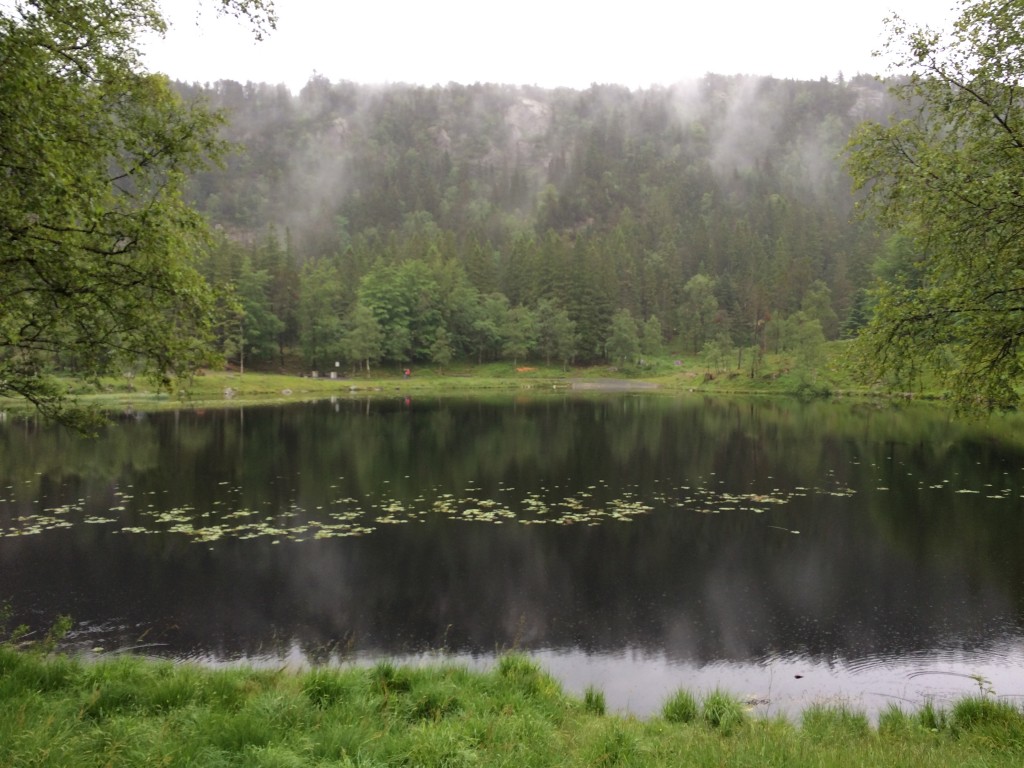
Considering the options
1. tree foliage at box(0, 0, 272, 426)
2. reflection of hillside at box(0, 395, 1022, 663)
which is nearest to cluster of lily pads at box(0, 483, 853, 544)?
reflection of hillside at box(0, 395, 1022, 663)

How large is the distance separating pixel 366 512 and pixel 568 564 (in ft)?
29.9

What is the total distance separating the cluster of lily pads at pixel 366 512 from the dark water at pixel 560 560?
6.4 inches

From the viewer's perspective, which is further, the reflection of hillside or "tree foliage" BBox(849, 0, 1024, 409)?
the reflection of hillside

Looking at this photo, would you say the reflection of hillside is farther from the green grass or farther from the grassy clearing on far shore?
the grassy clearing on far shore

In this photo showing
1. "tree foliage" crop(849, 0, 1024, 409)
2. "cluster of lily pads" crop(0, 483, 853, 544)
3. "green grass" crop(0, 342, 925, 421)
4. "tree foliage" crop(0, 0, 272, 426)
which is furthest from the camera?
"green grass" crop(0, 342, 925, 421)

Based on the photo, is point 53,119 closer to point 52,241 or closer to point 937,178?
point 52,241

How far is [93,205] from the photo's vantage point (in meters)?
7.54

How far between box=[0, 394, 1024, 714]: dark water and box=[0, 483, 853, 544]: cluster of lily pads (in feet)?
0.53

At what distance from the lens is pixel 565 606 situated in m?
15.6

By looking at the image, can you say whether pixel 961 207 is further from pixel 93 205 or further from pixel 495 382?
pixel 495 382

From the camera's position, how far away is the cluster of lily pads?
2155 centimetres

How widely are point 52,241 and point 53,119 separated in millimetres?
1392

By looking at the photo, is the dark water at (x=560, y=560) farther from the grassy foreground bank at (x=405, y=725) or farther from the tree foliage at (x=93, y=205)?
the tree foliage at (x=93, y=205)

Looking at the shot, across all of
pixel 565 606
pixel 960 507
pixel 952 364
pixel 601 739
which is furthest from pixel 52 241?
pixel 960 507
